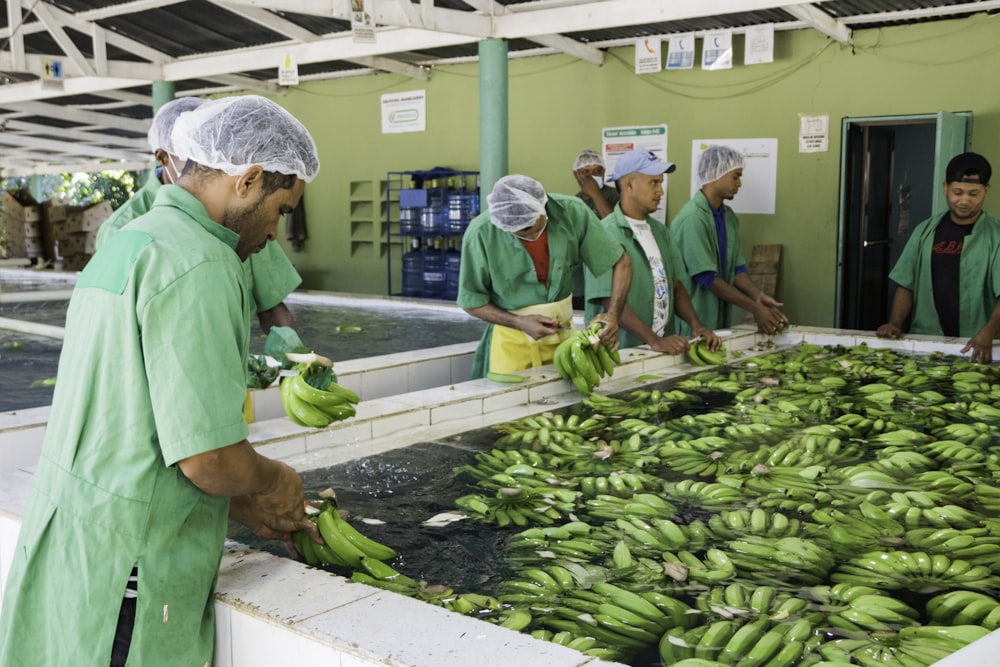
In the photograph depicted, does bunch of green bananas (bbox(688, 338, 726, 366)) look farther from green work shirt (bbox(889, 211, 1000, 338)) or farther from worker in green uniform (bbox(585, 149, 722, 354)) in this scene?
green work shirt (bbox(889, 211, 1000, 338))

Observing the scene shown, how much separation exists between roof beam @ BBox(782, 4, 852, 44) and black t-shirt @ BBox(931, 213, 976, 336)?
316 centimetres

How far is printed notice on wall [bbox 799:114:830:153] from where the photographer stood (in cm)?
970

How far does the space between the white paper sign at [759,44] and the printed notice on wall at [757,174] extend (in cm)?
97

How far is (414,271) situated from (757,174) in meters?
4.86

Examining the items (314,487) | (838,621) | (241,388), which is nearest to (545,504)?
(314,487)

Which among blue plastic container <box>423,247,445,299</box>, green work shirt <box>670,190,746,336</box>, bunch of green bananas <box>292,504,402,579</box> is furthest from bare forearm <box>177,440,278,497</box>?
blue plastic container <box>423,247,445,299</box>

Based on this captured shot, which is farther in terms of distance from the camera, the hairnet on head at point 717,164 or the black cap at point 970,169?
the hairnet on head at point 717,164

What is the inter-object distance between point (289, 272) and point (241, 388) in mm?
2405

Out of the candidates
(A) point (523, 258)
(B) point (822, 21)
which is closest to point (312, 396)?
(A) point (523, 258)

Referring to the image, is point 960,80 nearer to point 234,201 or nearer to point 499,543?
point 499,543

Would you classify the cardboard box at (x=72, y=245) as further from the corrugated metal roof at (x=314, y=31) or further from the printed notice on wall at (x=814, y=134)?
the printed notice on wall at (x=814, y=134)

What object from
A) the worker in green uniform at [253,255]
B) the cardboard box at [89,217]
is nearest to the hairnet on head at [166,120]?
the worker in green uniform at [253,255]

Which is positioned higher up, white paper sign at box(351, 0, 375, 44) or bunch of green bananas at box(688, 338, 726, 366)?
white paper sign at box(351, 0, 375, 44)

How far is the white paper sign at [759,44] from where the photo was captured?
9352 millimetres
